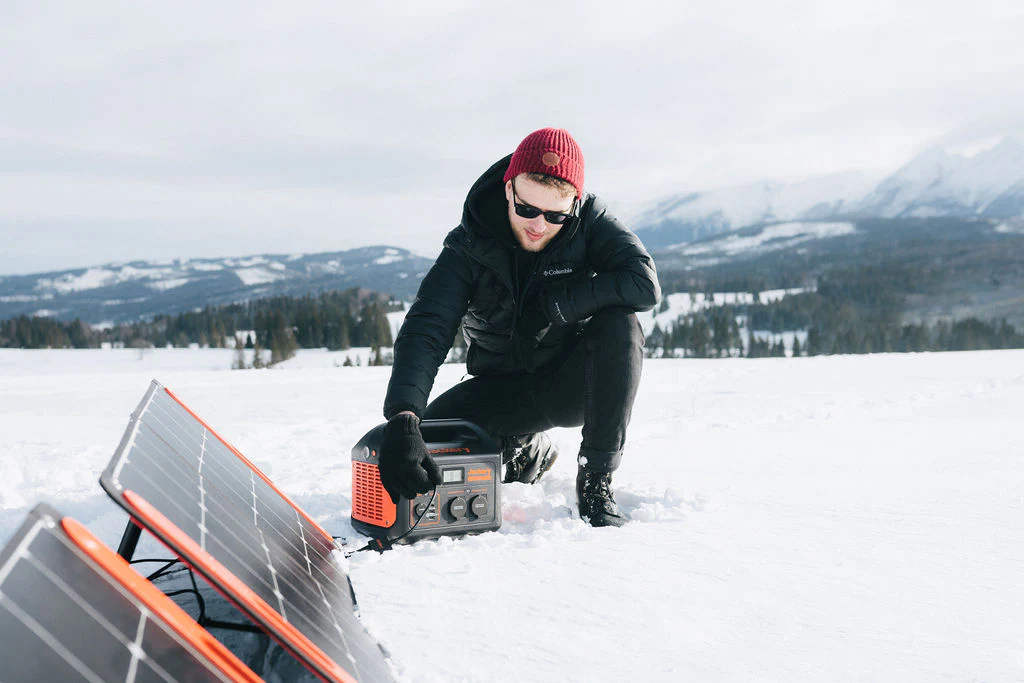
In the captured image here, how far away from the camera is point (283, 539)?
1.55 metres

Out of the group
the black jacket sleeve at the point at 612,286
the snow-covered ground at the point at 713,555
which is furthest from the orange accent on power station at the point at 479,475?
the black jacket sleeve at the point at 612,286

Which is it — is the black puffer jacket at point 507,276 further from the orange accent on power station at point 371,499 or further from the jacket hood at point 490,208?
the orange accent on power station at point 371,499

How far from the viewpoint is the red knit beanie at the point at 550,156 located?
2367 millimetres

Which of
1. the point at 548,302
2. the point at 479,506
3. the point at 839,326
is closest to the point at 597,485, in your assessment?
the point at 479,506

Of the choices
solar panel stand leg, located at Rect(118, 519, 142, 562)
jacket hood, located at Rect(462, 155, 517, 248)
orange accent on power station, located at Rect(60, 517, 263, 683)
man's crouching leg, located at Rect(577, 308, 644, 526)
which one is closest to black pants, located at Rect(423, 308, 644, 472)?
man's crouching leg, located at Rect(577, 308, 644, 526)

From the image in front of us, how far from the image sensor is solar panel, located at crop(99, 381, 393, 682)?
2.91 ft

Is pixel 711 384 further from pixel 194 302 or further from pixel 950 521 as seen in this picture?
pixel 194 302

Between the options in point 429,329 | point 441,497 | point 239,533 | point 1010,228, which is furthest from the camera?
point 1010,228

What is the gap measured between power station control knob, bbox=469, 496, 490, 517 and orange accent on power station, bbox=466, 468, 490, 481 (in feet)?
0.23

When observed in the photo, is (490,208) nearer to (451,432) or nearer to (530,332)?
(530,332)

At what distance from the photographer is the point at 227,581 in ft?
2.87

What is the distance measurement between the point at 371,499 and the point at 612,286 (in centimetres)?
121

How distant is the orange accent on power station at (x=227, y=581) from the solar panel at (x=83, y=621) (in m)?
0.06

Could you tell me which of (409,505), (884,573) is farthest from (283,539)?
(884,573)
